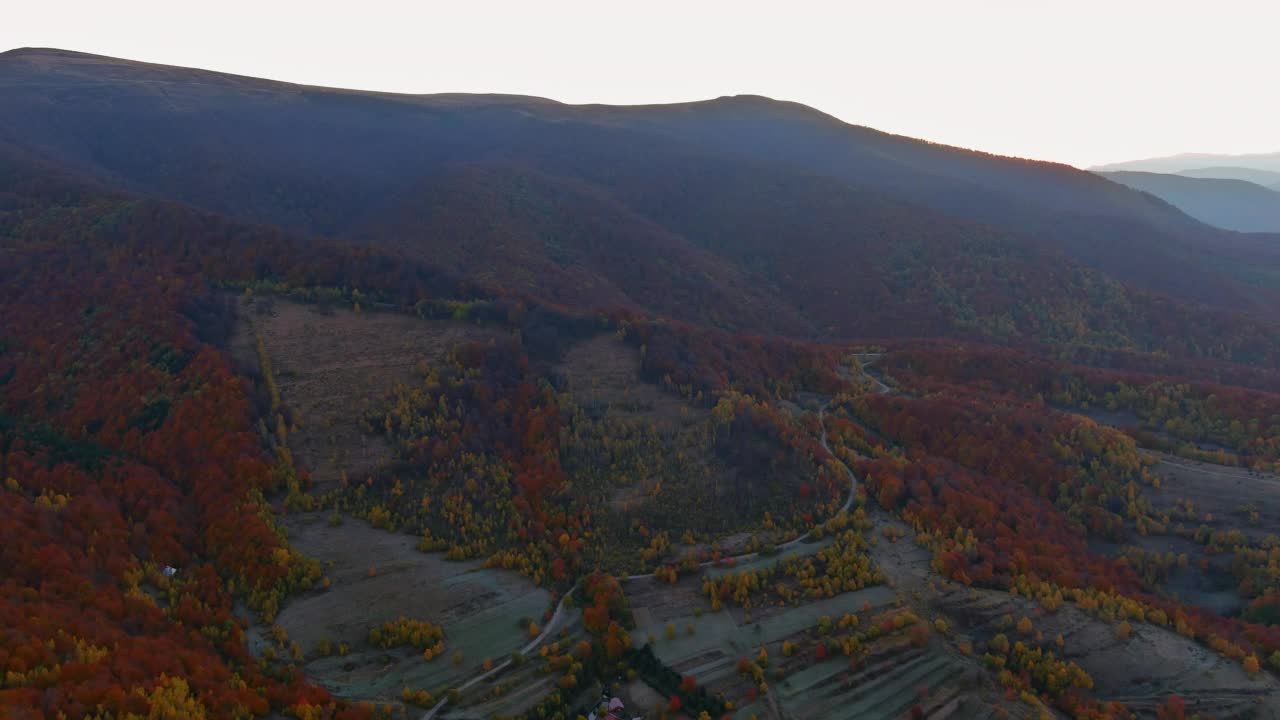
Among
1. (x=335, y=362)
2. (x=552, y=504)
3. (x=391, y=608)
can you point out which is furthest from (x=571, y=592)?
(x=335, y=362)

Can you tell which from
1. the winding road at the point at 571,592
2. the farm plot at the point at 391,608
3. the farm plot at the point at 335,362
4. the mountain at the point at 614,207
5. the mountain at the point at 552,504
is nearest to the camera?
the winding road at the point at 571,592

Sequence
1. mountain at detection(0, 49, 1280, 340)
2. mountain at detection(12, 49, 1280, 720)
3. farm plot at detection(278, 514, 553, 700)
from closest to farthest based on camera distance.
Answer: mountain at detection(12, 49, 1280, 720), farm plot at detection(278, 514, 553, 700), mountain at detection(0, 49, 1280, 340)

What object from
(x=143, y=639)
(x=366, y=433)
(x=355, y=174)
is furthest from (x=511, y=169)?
(x=143, y=639)

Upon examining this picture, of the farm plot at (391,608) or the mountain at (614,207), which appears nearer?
the farm plot at (391,608)

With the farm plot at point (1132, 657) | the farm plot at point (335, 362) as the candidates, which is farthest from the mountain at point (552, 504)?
the farm plot at point (335, 362)

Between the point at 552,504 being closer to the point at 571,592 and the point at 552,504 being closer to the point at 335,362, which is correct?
the point at 571,592

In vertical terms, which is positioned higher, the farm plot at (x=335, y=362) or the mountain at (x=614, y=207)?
the mountain at (x=614, y=207)

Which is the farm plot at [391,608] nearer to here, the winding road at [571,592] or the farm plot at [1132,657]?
the winding road at [571,592]

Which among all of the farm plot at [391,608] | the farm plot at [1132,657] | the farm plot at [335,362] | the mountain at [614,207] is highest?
the mountain at [614,207]

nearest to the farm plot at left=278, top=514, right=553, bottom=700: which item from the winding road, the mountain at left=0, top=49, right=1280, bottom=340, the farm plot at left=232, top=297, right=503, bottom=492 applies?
the winding road

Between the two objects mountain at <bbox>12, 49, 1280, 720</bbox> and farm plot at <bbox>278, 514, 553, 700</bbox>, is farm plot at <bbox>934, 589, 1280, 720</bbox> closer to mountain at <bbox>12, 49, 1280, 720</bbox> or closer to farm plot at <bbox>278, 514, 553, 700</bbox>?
mountain at <bbox>12, 49, 1280, 720</bbox>

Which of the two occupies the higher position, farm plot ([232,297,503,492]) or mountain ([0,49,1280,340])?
mountain ([0,49,1280,340])
